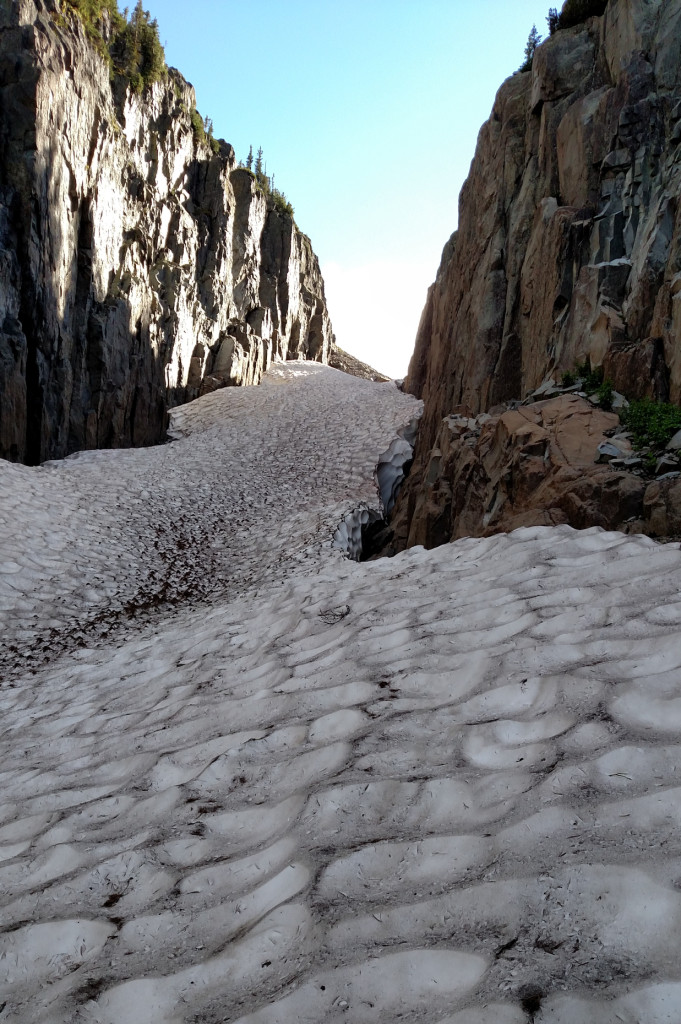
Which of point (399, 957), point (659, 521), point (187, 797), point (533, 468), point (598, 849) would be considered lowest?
point (187, 797)

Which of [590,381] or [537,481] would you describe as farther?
[590,381]

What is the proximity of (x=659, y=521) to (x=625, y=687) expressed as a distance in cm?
300

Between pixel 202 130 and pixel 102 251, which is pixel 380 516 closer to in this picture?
pixel 102 251

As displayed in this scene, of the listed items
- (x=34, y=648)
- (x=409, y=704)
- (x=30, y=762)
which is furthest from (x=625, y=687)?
(x=34, y=648)

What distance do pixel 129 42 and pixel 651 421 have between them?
22420 millimetres

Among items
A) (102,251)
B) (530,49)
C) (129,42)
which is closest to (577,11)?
(530,49)

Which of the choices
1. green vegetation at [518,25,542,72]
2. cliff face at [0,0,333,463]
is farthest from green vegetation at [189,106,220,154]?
green vegetation at [518,25,542,72]

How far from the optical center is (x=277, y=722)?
3387 mm

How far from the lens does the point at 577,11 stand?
1062 cm

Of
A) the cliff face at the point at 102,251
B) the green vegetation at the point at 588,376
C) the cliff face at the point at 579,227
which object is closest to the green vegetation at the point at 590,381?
the green vegetation at the point at 588,376

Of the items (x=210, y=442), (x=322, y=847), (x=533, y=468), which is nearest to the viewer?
(x=322, y=847)

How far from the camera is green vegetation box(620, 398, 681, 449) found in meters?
6.23

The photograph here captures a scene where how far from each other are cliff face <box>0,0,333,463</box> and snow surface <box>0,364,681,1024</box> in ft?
37.4

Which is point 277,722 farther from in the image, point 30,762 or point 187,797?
point 30,762
